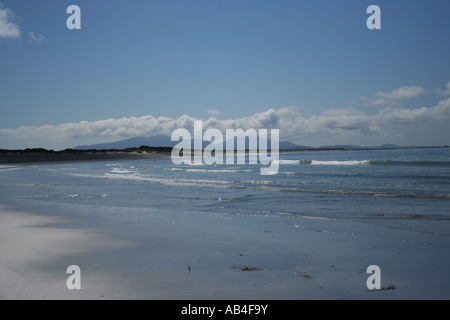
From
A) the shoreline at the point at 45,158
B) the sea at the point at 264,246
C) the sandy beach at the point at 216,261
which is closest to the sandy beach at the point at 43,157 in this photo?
the shoreline at the point at 45,158

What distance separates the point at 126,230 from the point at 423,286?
6.58 m

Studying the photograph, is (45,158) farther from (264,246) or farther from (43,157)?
(264,246)

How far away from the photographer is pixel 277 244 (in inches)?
305

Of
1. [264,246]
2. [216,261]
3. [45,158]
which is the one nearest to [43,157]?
[45,158]

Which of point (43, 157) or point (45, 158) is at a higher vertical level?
point (43, 157)

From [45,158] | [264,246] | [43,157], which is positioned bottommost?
[264,246]

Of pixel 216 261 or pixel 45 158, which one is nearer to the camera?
pixel 216 261

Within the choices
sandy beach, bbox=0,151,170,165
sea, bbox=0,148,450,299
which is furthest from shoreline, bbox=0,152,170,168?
sea, bbox=0,148,450,299

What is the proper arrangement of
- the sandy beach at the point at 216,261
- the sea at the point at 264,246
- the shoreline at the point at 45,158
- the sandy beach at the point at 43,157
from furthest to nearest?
the sandy beach at the point at 43,157
the shoreline at the point at 45,158
the sea at the point at 264,246
the sandy beach at the point at 216,261

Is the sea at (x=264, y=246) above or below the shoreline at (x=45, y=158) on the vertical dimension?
below

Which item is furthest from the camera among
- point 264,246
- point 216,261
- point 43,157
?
point 43,157

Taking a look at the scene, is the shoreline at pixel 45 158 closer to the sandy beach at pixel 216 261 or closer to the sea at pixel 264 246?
the sea at pixel 264 246

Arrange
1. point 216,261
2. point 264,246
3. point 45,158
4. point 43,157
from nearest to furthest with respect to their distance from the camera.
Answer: point 216,261 → point 264,246 → point 45,158 → point 43,157

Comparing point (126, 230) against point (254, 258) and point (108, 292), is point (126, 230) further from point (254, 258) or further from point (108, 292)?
point (108, 292)
